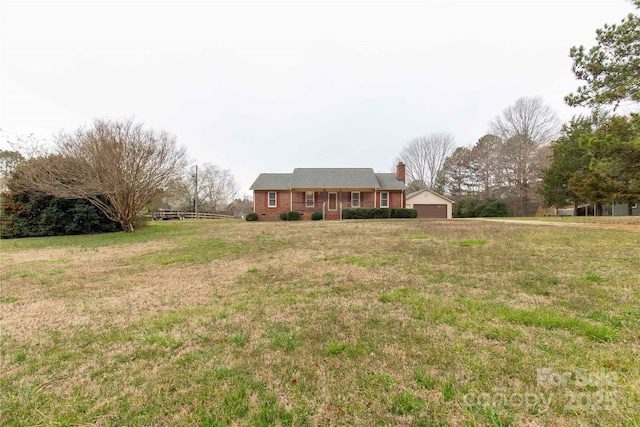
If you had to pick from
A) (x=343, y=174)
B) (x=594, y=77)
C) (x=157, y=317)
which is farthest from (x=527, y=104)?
(x=157, y=317)

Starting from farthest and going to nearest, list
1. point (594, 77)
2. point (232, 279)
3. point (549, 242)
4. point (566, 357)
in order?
1. point (594, 77)
2. point (549, 242)
3. point (232, 279)
4. point (566, 357)

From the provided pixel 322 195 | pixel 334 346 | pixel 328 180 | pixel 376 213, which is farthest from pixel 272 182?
pixel 334 346

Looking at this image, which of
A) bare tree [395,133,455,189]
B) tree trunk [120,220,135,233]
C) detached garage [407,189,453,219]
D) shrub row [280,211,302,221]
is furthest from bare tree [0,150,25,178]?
bare tree [395,133,455,189]

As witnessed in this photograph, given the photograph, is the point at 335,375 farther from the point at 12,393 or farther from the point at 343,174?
the point at 343,174

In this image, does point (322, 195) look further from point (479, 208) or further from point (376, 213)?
point (479, 208)

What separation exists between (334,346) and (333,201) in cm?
2202

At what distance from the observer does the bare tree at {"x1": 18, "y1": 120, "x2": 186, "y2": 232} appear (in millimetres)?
12406

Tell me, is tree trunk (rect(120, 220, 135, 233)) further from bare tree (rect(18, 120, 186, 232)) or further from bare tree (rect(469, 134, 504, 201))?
bare tree (rect(469, 134, 504, 201))

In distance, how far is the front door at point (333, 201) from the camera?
2381 centimetres

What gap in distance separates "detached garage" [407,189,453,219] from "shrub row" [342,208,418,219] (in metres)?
4.93

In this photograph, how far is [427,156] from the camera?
39938mm

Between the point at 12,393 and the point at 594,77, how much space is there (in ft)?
47.4

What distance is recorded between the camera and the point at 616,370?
1.84 metres

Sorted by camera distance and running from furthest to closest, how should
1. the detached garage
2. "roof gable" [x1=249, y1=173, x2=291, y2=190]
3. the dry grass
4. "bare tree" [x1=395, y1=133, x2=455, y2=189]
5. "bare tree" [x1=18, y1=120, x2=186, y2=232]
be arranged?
1. "bare tree" [x1=395, y1=133, x2=455, y2=189]
2. the detached garage
3. "roof gable" [x1=249, y1=173, x2=291, y2=190]
4. "bare tree" [x1=18, y1=120, x2=186, y2=232]
5. the dry grass
